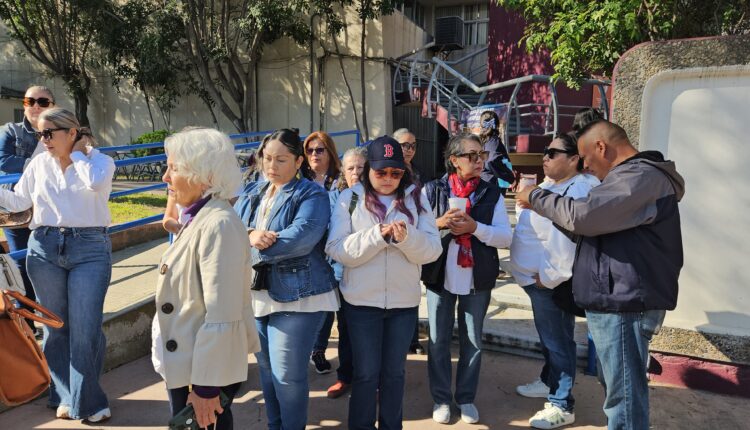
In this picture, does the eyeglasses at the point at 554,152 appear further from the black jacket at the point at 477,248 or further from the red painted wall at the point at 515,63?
the red painted wall at the point at 515,63

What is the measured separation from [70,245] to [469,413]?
2561 millimetres

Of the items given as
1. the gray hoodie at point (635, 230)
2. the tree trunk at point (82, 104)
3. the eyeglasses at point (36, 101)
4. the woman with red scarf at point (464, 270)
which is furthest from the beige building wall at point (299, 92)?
the gray hoodie at point (635, 230)

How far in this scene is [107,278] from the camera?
3291 millimetres

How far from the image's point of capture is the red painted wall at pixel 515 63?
1265 cm

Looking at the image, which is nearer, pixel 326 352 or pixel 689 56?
pixel 689 56

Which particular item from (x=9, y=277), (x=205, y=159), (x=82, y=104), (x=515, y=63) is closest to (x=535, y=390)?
(x=205, y=159)

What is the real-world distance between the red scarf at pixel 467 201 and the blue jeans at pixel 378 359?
0.46 meters

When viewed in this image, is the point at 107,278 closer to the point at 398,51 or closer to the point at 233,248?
the point at 233,248

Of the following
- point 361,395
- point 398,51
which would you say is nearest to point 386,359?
point 361,395

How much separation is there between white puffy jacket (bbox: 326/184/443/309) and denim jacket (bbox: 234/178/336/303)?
10cm

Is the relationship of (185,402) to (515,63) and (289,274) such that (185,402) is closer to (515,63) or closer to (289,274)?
(289,274)

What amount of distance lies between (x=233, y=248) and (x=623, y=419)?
1.95m

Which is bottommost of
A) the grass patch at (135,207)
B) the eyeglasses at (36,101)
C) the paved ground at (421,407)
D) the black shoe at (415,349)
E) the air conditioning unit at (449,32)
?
the paved ground at (421,407)

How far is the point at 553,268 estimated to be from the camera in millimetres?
3201
